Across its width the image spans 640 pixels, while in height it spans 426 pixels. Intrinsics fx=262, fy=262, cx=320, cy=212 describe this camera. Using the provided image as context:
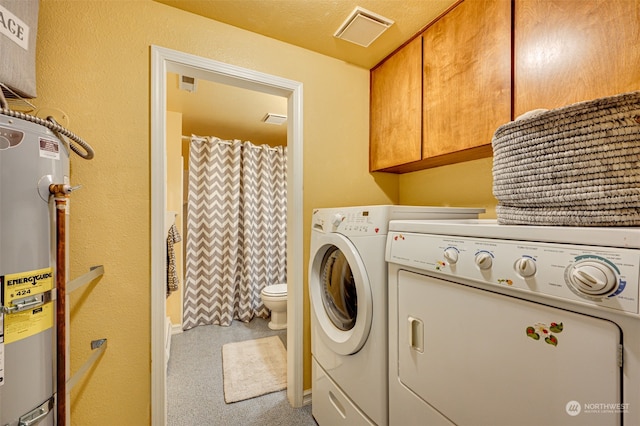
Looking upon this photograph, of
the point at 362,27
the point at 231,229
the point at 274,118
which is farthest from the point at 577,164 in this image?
the point at 231,229

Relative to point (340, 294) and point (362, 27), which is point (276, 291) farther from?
point (362, 27)

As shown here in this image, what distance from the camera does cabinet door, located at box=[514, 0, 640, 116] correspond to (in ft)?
2.58

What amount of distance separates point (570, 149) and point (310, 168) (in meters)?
1.25

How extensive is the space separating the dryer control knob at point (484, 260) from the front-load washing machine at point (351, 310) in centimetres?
38

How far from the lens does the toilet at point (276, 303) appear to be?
258 centimetres

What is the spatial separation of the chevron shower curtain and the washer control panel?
8.01ft

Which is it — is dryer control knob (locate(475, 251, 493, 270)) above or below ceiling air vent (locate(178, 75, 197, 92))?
below

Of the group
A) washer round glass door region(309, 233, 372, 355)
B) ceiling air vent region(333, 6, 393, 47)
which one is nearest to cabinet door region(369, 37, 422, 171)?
ceiling air vent region(333, 6, 393, 47)

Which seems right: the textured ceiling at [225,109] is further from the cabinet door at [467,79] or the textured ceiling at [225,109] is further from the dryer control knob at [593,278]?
the dryer control knob at [593,278]

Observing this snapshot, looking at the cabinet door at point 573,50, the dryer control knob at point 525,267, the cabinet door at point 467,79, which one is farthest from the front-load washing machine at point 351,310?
the cabinet door at point 573,50

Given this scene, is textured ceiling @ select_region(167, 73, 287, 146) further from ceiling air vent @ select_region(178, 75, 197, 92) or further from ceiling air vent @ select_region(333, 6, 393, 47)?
ceiling air vent @ select_region(333, 6, 393, 47)

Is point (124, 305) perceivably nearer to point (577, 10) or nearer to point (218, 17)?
point (218, 17)

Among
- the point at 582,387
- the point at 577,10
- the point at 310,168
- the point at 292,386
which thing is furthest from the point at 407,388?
the point at 577,10

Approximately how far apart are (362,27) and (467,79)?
2.07ft
